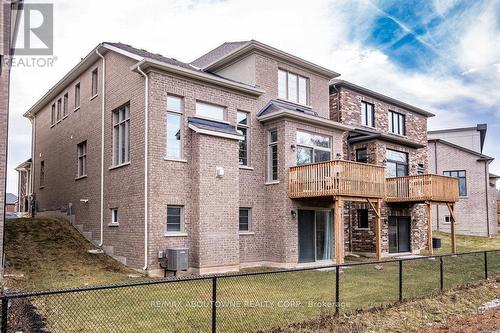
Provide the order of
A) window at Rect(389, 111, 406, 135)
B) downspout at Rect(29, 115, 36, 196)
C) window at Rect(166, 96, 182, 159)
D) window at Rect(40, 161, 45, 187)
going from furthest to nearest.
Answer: window at Rect(389, 111, 406, 135) < downspout at Rect(29, 115, 36, 196) < window at Rect(40, 161, 45, 187) < window at Rect(166, 96, 182, 159)

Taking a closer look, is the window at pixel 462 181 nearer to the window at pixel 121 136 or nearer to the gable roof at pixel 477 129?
the gable roof at pixel 477 129

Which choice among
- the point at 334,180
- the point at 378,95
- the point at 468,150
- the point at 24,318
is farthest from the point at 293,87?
the point at 468,150

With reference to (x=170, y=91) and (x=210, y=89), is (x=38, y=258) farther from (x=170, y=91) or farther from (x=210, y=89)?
(x=210, y=89)

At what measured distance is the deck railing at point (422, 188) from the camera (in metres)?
20.0

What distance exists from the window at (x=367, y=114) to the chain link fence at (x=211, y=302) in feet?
37.9

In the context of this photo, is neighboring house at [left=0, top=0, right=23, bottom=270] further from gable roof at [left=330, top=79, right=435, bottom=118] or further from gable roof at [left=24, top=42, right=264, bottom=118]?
gable roof at [left=330, top=79, right=435, bottom=118]

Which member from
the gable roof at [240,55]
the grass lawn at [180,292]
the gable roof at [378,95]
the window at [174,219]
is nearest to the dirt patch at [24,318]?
the grass lawn at [180,292]

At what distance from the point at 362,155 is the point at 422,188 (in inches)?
128

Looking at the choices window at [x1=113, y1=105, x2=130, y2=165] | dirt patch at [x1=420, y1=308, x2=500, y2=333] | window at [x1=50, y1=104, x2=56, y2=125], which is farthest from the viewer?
window at [x1=50, y1=104, x2=56, y2=125]

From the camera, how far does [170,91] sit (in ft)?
47.0

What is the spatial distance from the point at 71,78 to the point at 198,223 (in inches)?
404

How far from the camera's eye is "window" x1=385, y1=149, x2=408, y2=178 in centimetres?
2236

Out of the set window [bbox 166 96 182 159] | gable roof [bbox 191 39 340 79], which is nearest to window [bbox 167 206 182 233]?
window [bbox 166 96 182 159]

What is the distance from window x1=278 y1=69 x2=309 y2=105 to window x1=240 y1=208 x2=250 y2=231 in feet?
16.4
